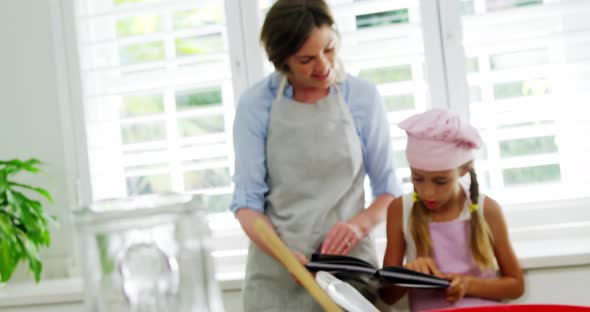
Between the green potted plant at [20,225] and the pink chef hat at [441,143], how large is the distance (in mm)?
1433

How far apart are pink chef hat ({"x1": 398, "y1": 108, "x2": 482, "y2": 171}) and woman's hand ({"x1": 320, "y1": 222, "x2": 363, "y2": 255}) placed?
0.18m

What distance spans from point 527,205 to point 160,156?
1194 millimetres

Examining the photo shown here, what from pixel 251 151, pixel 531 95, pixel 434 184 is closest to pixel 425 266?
pixel 434 184

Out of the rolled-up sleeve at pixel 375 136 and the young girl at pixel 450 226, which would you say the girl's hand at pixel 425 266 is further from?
the rolled-up sleeve at pixel 375 136

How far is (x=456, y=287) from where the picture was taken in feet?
4.90

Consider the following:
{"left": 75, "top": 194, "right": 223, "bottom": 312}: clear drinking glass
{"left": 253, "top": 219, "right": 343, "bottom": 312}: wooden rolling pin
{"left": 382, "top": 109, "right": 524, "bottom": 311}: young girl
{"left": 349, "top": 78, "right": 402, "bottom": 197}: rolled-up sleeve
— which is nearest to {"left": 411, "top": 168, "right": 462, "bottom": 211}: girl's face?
{"left": 382, "top": 109, "right": 524, "bottom": 311}: young girl

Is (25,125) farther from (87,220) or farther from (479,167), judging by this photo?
(87,220)

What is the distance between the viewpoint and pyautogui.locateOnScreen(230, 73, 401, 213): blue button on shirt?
1.69 metres

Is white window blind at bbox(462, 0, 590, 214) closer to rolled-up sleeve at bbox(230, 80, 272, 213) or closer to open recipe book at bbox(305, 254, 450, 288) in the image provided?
rolled-up sleeve at bbox(230, 80, 272, 213)

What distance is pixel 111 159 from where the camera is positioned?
2.75m

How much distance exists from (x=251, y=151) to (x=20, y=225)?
3.99 feet

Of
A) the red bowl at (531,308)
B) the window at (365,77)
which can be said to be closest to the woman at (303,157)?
the window at (365,77)

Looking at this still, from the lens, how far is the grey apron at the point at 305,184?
1.66m

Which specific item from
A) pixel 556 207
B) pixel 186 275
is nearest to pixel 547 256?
pixel 556 207
